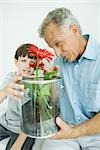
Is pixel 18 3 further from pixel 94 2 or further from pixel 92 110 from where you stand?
pixel 92 110

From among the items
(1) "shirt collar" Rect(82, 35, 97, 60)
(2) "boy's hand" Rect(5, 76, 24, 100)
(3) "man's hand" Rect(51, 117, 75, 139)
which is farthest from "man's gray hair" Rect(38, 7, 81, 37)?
(3) "man's hand" Rect(51, 117, 75, 139)

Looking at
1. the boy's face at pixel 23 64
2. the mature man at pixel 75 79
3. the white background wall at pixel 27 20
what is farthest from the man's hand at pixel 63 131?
the white background wall at pixel 27 20

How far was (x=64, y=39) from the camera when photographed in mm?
1087

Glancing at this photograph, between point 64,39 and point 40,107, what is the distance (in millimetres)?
339

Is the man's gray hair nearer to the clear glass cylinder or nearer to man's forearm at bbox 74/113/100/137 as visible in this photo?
the clear glass cylinder

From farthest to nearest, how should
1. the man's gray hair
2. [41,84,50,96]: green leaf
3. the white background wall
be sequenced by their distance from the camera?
the white background wall, the man's gray hair, [41,84,50,96]: green leaf

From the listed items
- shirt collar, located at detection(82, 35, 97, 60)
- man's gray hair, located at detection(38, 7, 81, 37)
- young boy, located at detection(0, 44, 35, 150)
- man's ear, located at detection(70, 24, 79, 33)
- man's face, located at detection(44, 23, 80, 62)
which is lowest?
young boy, located at detection(0, 44, 35, 150)

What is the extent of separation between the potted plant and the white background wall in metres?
0.61

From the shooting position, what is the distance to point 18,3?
59.9 inches

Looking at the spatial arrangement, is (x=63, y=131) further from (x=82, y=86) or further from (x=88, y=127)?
(x=82, y=86)

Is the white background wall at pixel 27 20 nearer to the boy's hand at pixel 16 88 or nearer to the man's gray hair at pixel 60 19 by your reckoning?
the man's gray hair at pixel 60 19

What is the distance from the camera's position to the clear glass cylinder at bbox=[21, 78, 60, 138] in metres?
0.89

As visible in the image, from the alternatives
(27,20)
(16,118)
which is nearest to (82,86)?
(16,118)

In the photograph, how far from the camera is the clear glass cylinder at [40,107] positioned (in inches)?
35.1
